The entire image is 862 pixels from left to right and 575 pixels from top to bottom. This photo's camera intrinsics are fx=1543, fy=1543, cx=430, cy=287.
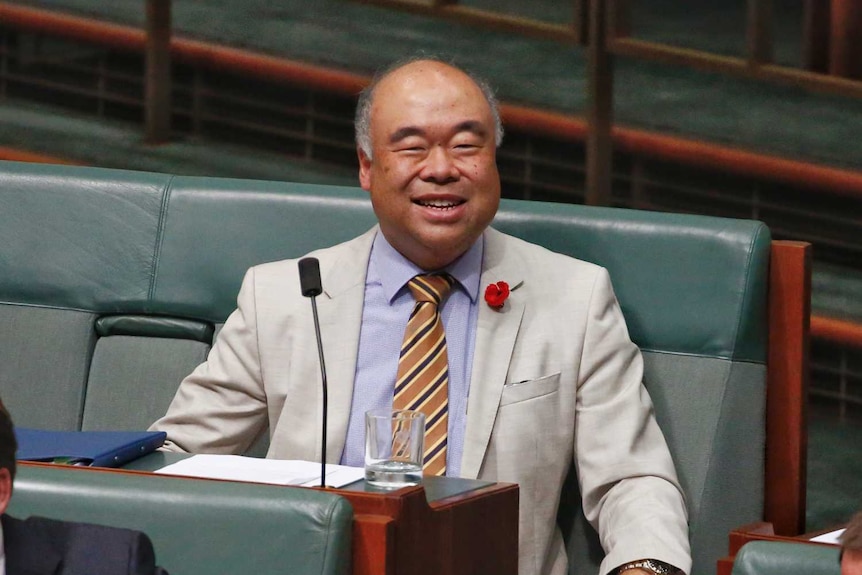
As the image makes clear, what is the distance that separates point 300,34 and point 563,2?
1.89 ft

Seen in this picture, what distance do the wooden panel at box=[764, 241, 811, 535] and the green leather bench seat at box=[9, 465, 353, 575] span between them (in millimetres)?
975

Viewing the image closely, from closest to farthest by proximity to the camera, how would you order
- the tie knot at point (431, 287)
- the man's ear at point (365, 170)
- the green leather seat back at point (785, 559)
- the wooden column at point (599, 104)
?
the green leather seat back at point (785, 559)
the tie knot at point (431, 287)
the man's ear at point (365, 170)
the wooden column at point (599, 104)

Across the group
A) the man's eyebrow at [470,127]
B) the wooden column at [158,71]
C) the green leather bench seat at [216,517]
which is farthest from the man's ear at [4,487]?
the wooden column at [158,71]

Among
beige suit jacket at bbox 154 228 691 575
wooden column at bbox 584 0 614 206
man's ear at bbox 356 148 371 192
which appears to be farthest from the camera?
wooden column at bbox 584 0 614 206

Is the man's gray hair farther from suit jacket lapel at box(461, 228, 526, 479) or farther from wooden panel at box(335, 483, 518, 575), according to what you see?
wooden panel at box(335, 483, 518, 575)

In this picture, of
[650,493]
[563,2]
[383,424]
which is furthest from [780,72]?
[383,424]

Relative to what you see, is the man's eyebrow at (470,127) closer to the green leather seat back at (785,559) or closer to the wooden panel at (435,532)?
the wooden panel at (435,532)

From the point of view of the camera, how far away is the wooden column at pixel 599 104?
9.85 ft

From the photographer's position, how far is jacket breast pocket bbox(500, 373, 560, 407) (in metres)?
2.28

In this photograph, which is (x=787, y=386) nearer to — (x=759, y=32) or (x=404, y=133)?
(x=404, y=133)

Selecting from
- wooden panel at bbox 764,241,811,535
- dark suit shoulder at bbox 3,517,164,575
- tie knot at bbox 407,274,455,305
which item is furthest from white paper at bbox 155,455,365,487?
wooden panel at bbox 764,241,811,535

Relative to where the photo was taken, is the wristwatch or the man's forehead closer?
the wristwatch

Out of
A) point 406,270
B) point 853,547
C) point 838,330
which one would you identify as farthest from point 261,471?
point 838,330

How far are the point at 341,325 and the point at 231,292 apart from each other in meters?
0.33
